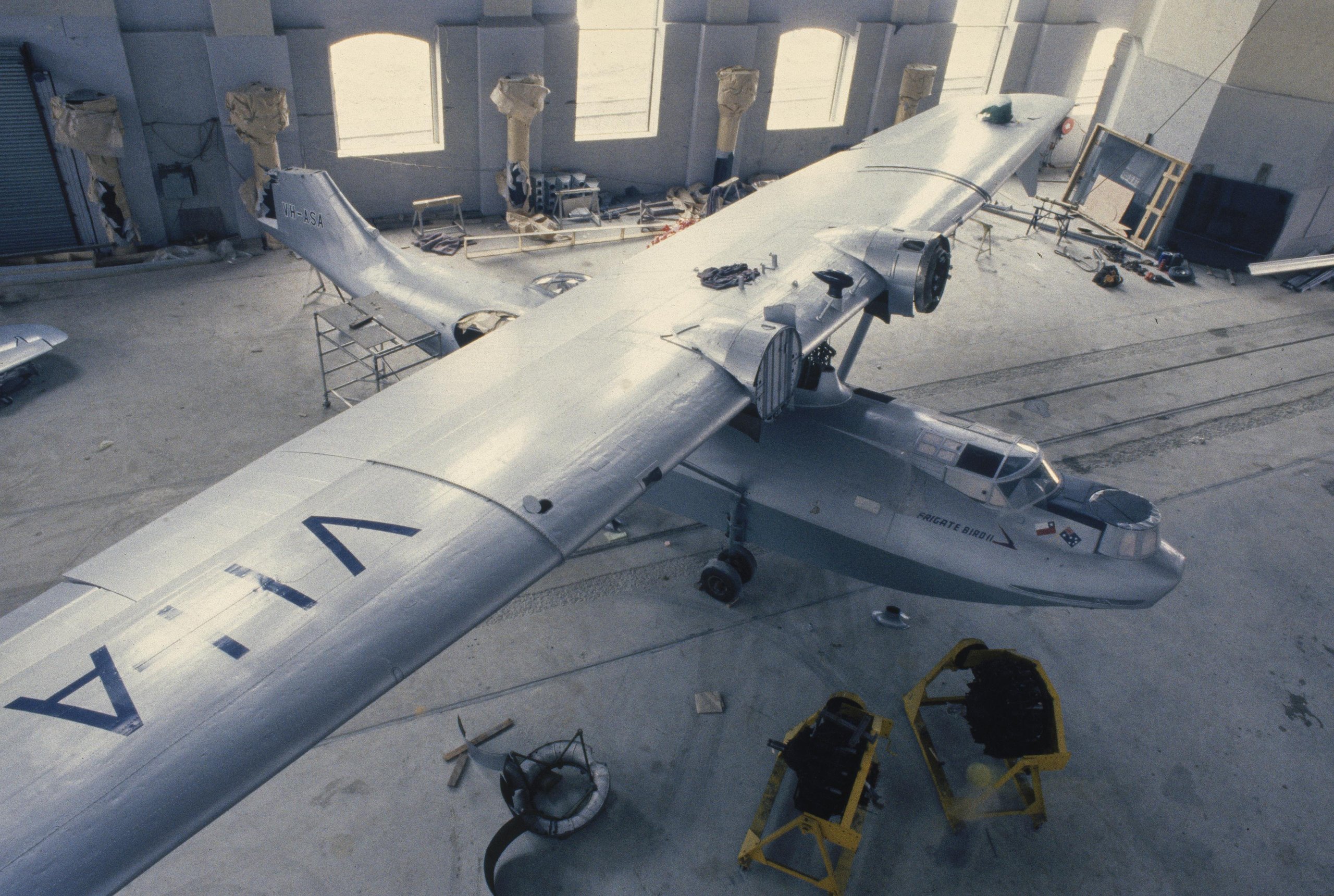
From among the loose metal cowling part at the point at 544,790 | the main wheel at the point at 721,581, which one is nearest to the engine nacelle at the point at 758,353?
the main wheel at the point at 721,581

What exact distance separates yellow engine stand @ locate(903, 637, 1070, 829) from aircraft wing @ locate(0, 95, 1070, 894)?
4.29 metres

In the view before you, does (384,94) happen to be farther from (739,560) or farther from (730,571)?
(730,571)

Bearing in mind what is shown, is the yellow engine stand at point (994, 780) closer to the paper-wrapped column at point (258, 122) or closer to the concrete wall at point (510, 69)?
the paper-wrapped column at point (258, 122)

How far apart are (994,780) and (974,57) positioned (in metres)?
50.4

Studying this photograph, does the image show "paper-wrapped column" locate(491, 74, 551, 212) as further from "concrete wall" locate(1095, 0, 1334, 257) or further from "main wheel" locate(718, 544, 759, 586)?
"concrete wall" locate(1095, 0, 1334, 257)

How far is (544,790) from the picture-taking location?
31.9 ft

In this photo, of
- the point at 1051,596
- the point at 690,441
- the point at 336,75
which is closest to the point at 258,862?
the point at 690,441

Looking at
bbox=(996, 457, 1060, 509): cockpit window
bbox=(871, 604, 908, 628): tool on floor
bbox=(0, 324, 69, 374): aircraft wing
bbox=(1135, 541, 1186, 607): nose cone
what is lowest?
bbox=(871, 604, 908, 628): tool on floor

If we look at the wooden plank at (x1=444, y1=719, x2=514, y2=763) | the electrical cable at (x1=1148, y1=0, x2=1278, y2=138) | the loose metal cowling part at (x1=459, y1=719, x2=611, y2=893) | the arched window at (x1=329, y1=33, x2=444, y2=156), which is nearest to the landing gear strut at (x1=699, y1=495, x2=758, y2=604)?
the loose metal cowling part at (x1=459, y1=719, x2=611, y2=893)

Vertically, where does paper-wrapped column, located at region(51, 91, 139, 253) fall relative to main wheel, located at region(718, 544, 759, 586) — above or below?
above

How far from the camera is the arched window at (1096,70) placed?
33.8 meters

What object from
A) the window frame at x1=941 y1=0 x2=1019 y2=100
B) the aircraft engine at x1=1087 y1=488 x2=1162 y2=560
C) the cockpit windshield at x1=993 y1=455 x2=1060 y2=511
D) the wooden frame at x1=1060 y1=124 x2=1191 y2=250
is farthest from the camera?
the window frame at x1=941 y1=0 x2=1019 y2=100

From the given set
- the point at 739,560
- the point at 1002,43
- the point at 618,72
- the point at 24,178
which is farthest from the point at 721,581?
the point at 618,72

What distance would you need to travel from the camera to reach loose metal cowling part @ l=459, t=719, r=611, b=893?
9008mm
